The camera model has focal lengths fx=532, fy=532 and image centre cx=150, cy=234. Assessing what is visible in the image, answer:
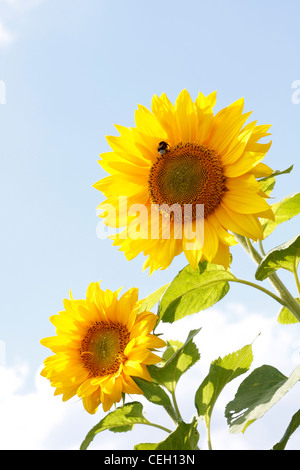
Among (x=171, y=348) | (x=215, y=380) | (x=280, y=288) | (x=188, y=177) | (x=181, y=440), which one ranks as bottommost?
(x=181, y=440)

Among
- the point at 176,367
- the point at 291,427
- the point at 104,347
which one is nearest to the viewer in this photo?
the point at 291,427

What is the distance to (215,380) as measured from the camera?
249 centimetres

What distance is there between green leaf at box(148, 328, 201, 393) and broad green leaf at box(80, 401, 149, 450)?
0.54ft

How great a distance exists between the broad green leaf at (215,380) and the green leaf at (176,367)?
4.1 inches

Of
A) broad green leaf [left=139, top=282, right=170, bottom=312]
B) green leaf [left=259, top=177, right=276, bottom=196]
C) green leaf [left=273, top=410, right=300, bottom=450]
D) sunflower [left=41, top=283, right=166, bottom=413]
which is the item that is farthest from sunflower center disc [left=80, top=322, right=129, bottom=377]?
green leaf [left=259, top=177, right=276, bottom=196]

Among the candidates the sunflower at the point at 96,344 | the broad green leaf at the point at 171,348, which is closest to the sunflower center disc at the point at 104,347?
the sunflower at the point at 96,344

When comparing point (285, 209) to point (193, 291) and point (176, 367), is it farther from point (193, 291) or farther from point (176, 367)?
point (176, 367)

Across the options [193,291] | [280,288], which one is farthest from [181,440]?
[280,288]

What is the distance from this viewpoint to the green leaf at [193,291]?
233 cm

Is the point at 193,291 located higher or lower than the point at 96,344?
higher

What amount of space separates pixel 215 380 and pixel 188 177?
0.95m

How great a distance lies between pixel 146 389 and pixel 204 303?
18.6 inches

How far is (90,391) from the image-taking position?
246cm
